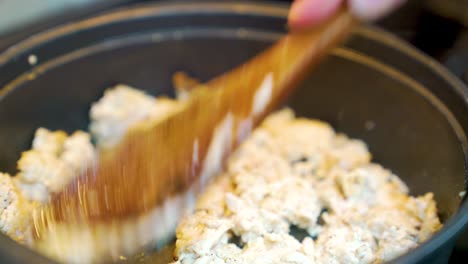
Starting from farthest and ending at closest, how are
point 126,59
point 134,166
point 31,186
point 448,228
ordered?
point 126,59, point 31,186, point 134,166, point 448,228

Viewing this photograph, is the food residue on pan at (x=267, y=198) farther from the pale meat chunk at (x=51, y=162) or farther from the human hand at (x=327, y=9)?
the human hand at (x=327, y=9)

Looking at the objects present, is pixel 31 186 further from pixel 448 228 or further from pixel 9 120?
pixel 448 228

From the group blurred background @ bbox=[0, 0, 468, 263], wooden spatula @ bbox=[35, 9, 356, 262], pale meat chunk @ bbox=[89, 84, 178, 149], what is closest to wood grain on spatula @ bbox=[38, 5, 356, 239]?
wooden spatula @ bbox=[35, 9, 356, 262]

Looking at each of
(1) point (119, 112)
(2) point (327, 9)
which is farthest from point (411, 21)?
(1) point (119, 112)

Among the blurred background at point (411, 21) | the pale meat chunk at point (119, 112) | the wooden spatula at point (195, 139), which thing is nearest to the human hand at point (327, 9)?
the wooden spatula at point (195, 139)

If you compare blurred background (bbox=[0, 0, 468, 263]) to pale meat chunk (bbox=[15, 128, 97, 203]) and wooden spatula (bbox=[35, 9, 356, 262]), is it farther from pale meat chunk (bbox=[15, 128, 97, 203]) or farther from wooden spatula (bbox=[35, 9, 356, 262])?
wooden spatula (bbox=[35, 9, 356, 262])

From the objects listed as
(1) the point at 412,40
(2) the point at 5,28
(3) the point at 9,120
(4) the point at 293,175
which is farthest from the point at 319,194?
(2) the point at 5,28
